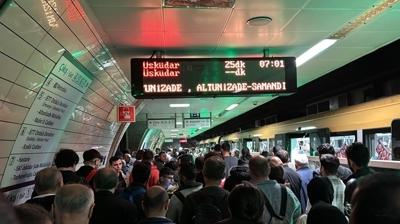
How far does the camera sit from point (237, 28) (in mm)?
5980

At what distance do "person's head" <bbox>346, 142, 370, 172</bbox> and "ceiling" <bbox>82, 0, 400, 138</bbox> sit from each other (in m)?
1.71

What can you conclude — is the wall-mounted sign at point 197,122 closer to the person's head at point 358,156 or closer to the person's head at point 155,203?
the person's head at point 358,156

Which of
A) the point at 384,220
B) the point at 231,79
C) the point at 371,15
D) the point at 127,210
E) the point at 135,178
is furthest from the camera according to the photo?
the point at 231,79

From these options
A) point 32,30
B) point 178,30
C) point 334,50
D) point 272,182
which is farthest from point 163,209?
point 334,50

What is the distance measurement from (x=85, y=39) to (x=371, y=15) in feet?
12.4

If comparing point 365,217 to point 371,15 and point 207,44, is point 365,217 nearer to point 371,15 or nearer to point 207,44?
point 371,15

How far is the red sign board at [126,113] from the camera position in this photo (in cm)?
1068

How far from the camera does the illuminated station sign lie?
633 centimetres

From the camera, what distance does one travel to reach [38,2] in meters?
3.94

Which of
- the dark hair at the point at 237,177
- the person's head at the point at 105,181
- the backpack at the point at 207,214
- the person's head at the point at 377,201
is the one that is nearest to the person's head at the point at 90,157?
the dark hair at the point at 237,177

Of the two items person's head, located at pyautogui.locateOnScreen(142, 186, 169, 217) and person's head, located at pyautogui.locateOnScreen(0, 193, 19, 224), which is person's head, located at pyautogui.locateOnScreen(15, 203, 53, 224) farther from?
person's head, located at pyautogui.locateOnScreen(142, 186, 169, 217)

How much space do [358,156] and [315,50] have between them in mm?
3320

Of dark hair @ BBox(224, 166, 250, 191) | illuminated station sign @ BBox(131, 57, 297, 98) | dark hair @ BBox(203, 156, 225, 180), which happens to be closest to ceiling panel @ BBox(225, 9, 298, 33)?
illuminated station sign @ BBox(131, 57, 297, 98)

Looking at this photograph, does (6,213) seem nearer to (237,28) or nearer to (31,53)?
(31,53)
